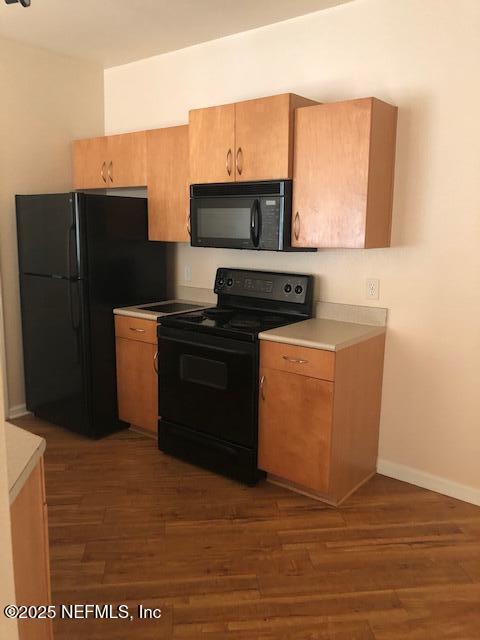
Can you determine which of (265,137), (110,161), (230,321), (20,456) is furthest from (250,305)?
(20,456)

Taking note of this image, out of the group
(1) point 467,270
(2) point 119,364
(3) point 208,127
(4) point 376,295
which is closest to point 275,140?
(3) point 208,127

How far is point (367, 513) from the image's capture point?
2699 mm

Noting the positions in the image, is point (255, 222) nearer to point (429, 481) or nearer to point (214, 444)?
point (214, 444)

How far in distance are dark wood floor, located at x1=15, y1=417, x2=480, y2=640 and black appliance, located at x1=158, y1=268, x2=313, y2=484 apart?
0.17m

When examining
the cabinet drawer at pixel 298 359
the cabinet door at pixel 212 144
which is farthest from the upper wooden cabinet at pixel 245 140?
the cabinet drawer at pixel 298 359

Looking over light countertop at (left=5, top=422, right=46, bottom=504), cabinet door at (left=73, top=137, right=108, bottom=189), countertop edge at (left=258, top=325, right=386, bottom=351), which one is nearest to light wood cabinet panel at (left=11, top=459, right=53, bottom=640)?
light countertop at (left=5, top=422, right=46, bottom=504)

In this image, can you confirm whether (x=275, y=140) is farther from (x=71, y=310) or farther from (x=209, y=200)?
(x=71, y=310)

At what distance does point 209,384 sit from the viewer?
3.02m

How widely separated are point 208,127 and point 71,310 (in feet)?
4.66

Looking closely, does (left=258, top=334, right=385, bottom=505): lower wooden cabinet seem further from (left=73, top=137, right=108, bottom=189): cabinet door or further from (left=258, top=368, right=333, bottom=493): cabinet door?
(left=73, top=137, right=108, bottom=189): cabinet door

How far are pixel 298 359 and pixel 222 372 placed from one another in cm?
48

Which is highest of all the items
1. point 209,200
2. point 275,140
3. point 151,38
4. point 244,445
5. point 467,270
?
point 151,38

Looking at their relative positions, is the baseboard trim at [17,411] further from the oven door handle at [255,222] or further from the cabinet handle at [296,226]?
the cabinet handle at [296,226]

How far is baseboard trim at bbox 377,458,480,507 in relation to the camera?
2.80 meters
